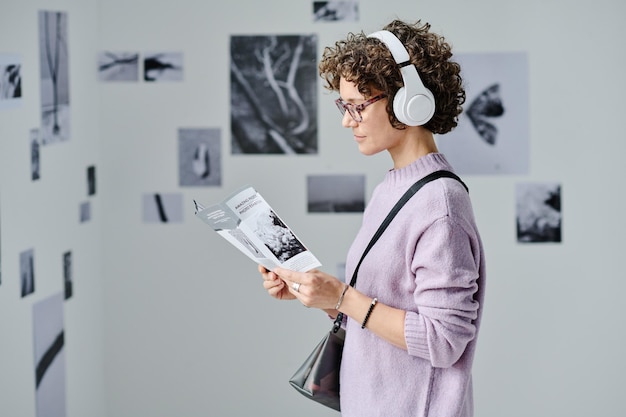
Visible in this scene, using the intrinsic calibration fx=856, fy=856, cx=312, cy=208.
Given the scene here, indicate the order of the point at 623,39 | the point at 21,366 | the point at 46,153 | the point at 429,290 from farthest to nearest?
the point at 623,39
the point at 46,153
the point at 21,366
the point at 429,290

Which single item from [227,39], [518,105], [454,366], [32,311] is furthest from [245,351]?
[454,366]

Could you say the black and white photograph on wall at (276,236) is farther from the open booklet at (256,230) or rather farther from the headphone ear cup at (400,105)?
the headphone ear cup at (400,105)

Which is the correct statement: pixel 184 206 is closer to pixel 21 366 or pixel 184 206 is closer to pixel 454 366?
pixel 21 366

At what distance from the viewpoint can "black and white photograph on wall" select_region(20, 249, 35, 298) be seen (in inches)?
85.2

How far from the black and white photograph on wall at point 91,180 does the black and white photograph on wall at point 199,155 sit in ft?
0.91

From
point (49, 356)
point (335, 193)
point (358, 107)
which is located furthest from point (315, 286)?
point (335, 193)

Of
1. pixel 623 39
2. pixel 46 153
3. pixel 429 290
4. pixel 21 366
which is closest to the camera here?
pixel 429 290

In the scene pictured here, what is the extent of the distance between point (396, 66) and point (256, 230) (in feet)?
1.27

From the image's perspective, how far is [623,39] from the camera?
2777 millimetres

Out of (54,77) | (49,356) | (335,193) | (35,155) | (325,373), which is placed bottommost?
(49,356)

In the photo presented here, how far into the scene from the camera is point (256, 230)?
1.55 metres

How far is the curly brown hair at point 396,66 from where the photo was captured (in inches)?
60.3

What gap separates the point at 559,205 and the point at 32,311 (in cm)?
168

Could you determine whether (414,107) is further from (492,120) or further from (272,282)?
(492,120)
